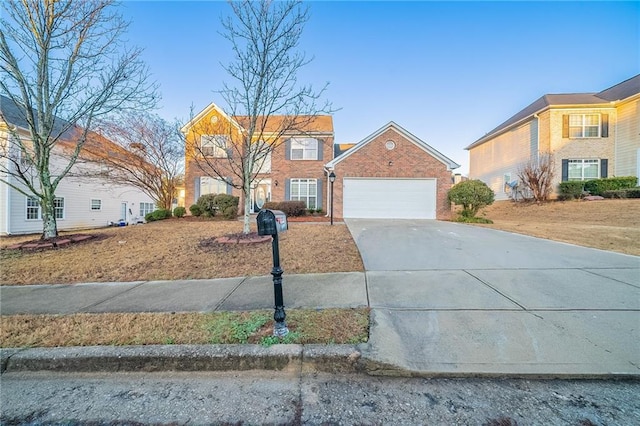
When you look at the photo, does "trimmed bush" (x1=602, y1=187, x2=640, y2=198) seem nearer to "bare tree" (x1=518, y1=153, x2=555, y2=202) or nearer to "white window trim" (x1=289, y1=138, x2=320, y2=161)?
"bare tree" (x1=518, y1=153, x2=555, y2=202)

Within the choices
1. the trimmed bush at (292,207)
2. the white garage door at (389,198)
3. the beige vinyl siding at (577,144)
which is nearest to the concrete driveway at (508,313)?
the white garage door at (389,198)

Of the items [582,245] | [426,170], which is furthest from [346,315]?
[426,170]

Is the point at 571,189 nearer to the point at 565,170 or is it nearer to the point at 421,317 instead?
the point at 565,170

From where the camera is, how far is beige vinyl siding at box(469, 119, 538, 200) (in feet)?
62.7

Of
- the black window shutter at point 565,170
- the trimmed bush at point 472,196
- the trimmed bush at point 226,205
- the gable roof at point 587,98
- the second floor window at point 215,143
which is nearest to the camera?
the second floor window at point 215,143

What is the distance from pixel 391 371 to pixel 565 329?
218 cm

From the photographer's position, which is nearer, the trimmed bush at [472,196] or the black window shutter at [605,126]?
the trimmed bush at [472,196]

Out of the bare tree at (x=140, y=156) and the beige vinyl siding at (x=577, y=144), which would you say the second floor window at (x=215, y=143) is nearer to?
the bare tree at (x=140, y=156)

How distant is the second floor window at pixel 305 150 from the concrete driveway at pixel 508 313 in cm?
1215

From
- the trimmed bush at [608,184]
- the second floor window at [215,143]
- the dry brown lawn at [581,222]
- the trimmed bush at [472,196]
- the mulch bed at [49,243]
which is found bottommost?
the mulch bed at [49,243]

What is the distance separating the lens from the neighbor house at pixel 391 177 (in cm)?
1485

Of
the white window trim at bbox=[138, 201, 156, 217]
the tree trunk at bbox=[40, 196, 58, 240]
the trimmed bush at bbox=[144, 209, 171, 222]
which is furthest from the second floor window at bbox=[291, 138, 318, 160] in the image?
the white window trim at bbox=[138, 201, 156, 217]

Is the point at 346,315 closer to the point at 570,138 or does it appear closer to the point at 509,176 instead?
the point at 570,138

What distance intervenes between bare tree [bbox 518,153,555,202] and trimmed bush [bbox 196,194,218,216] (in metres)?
19.2
